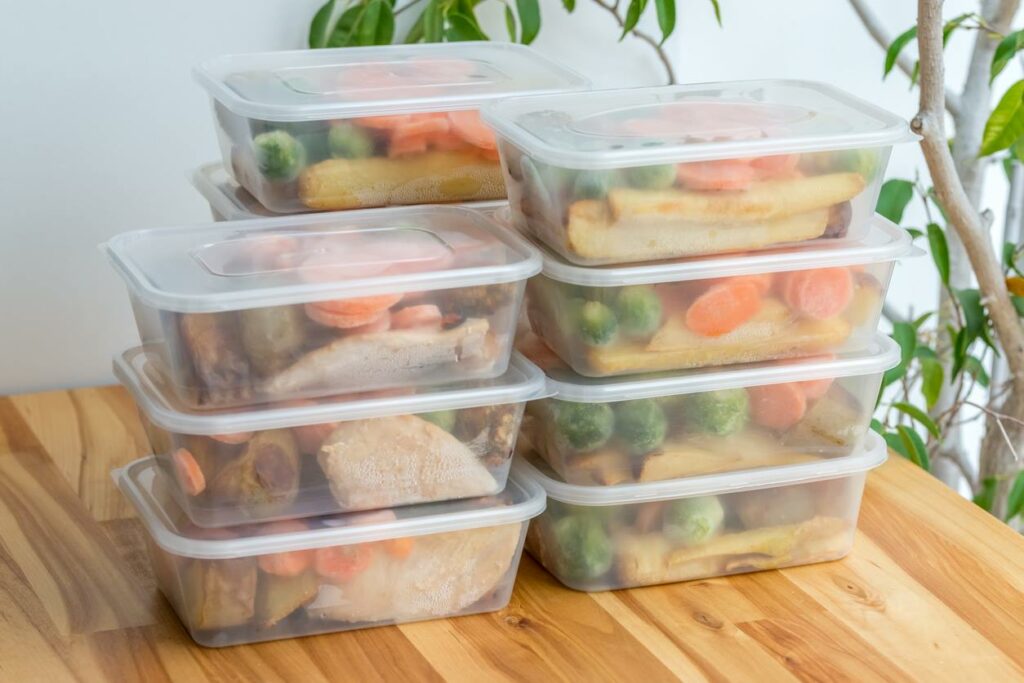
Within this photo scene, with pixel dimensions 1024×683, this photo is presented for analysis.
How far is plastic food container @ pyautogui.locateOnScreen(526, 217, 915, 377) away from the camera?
0.90m

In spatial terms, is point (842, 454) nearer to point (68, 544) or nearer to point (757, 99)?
point (757, 99)

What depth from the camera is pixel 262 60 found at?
1.15 metres

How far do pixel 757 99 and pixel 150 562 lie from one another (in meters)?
0.54

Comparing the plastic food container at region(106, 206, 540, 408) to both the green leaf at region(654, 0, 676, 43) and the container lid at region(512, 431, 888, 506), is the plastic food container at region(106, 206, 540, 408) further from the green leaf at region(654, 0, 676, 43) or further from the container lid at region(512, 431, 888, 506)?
the green leaf at region(654, 0, 676, 43)

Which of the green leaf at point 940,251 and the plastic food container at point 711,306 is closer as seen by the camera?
the plastic food container at point 711,306

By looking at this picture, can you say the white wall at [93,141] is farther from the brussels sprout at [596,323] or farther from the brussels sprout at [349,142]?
the brussels sprout at [596,323]

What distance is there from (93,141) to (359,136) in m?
0.41

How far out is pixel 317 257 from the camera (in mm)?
888

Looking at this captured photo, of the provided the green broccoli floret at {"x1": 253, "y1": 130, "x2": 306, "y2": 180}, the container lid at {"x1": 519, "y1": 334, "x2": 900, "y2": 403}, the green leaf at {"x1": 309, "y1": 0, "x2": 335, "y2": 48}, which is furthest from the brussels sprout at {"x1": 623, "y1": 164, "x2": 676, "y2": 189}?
the green leaf at {"x1": 309, "y1": 0, "x2": 335, "y2": 48}

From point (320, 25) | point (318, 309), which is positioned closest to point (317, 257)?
point (318, 309)

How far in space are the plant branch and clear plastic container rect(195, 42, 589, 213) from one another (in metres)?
0.31

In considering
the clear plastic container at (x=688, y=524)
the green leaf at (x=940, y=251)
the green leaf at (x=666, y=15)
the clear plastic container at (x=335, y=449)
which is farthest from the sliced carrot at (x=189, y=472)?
the green leaf at (x=940, y=251)

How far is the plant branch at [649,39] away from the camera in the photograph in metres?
1.38

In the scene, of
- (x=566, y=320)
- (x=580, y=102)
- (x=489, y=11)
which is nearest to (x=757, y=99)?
(x=580, y=102)
